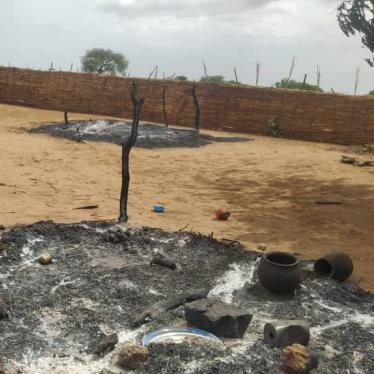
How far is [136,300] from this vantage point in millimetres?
4105

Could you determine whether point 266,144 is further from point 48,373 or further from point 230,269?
point 48,373

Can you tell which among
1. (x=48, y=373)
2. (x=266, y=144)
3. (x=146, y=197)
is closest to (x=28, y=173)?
(x=146, y=197)

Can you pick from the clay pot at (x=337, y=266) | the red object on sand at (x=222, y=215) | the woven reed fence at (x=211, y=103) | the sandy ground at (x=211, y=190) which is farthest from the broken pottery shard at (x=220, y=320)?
the woven reed fence at (x=211, y=103)

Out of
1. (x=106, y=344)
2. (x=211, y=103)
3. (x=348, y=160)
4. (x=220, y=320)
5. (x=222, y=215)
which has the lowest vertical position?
(x=106, y=344)

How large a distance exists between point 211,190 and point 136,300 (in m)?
4.91

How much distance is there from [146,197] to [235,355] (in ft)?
15.8

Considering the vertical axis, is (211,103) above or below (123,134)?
above

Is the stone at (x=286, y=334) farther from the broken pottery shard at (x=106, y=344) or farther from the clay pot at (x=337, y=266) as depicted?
the clay pot at (x=337, y=266)

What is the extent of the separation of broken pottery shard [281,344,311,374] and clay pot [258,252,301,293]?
3.78ft

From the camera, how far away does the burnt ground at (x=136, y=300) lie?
3266mm

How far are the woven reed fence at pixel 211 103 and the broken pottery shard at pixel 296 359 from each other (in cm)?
1262

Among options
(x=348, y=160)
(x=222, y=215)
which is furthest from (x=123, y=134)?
(x=222, y=215)

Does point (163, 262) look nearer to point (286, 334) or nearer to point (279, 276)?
point (279, 276)

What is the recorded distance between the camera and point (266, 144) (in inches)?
606
